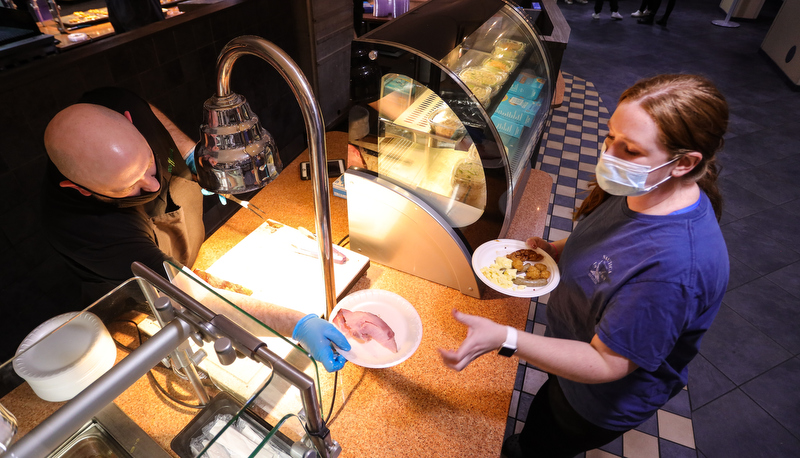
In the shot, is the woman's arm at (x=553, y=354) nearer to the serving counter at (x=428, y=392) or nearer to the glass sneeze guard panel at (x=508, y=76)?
the serving counter at (x=428, y=392)

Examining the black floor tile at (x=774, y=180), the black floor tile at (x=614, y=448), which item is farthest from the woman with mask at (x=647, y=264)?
the black floor tile at (x=774, y=180)

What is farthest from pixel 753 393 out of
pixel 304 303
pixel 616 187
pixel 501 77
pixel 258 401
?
pixel 258 401

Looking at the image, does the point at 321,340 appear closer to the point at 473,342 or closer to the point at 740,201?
the point at 473,342

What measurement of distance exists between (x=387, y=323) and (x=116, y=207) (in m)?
1.14

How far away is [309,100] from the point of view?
857 mm

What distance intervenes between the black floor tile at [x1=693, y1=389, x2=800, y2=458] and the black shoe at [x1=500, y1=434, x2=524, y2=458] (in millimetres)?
1297

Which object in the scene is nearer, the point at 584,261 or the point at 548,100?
the point at 584,261

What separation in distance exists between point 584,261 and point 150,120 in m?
2.09

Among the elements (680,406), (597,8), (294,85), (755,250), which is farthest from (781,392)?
(597,8)

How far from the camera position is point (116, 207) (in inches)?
59.9

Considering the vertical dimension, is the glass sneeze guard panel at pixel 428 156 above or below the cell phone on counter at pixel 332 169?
above

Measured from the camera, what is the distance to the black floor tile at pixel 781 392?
2.54m

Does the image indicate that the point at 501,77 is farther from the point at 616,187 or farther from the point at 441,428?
the point at 441,428

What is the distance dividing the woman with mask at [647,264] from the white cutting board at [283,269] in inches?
23.0
